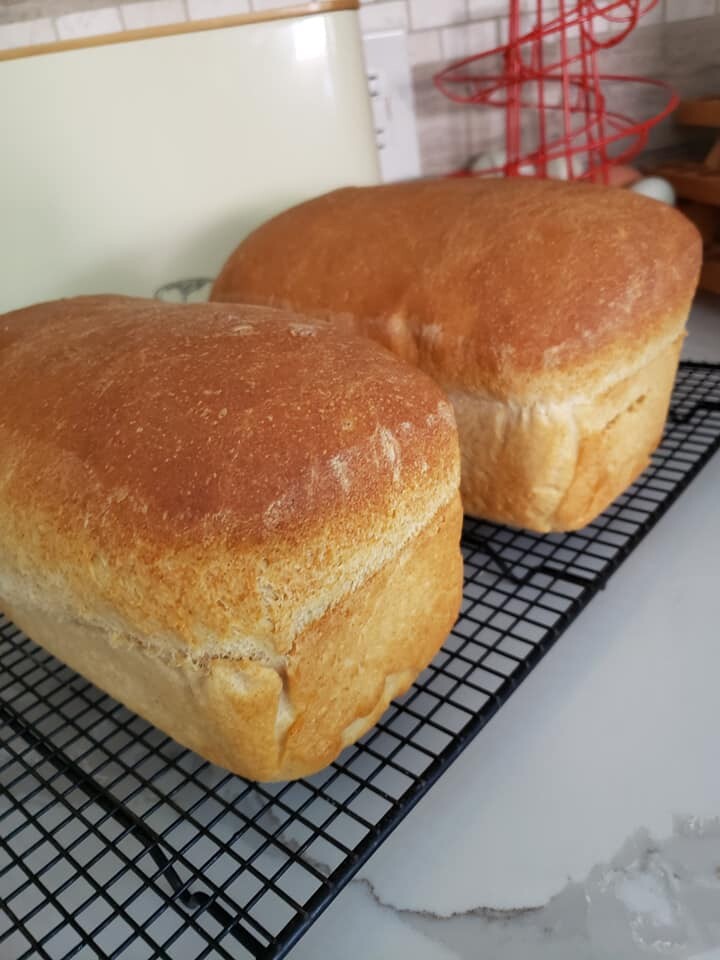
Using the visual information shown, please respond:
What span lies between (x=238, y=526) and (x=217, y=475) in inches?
1.7

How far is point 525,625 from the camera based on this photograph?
78 cm

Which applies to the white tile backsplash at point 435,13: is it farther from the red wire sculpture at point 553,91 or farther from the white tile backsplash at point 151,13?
the white tile backsplash at point 151,13

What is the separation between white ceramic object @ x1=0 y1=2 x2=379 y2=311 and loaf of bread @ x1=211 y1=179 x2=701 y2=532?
0.32m

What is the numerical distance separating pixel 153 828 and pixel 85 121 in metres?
0.91

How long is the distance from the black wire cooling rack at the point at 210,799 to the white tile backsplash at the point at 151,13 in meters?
0.87

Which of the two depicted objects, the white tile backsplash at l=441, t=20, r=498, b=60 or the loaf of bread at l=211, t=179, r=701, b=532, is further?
the white tile backsplash at l=441, t=20, r=498, b=60

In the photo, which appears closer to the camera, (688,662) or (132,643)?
(132,643)

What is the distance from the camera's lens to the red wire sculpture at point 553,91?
1376mm

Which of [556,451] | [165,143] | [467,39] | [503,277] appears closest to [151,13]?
[165,143]

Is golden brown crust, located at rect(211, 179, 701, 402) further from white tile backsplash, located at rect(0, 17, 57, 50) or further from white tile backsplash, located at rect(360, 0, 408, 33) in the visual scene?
white tile backsplash, located at rect(360, 0, 408, 33)

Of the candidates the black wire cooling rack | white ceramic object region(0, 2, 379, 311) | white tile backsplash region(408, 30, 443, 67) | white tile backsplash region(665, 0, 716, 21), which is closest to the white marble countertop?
Answer: the black wire cooling rack

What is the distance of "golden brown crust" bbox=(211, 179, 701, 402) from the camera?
0.74 metres

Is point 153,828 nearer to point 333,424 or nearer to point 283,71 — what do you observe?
point 333,424

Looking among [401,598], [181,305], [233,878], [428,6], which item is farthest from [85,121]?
[233,878]
